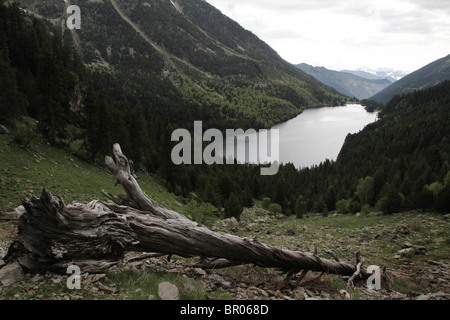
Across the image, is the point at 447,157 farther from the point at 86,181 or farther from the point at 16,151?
the point at 16,151

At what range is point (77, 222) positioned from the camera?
6.34 metres

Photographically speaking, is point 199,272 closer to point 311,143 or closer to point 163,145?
point 163,145

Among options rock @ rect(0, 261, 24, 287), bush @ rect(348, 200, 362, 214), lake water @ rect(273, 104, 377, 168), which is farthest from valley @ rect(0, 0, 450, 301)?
lake water @ rect(273, 104, 377, 168)

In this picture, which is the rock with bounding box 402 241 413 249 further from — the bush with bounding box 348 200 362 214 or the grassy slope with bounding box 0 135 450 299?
the bush with bounding box 348 200 362 214

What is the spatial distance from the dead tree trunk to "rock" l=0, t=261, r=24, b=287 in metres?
0.17

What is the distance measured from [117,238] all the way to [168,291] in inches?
80.1

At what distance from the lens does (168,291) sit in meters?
5.58

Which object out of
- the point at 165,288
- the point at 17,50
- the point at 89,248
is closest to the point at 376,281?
the point at 165,288

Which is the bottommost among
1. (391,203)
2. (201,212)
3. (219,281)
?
(391,203)

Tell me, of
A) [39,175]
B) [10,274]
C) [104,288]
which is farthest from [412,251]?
[39,175]

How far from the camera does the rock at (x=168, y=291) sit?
5446 millimetres

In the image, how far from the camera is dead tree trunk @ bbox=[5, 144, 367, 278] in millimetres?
5961

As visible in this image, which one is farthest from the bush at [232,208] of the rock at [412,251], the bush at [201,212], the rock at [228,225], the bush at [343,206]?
the rock at [412,251]

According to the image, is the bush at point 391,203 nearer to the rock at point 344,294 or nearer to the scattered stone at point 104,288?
the rock at point 344,294
